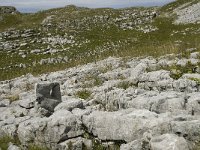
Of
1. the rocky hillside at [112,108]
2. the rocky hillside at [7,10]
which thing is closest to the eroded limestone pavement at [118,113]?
the rocky hillside at [112,108]

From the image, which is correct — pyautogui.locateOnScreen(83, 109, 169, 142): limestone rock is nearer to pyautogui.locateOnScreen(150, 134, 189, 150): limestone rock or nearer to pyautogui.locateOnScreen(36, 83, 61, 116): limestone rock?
pyautogui.locateOnScreen(150, 134, 189, 150): limestone rock

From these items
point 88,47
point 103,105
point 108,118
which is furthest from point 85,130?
point 88,47

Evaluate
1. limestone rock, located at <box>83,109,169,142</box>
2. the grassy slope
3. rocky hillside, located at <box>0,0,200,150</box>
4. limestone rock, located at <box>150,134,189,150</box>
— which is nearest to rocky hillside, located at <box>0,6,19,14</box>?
the grassy slope

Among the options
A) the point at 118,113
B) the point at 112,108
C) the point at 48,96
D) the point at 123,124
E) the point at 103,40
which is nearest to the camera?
the point at 123,124

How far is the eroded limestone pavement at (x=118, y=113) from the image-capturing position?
36.8 feet

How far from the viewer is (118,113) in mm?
13227

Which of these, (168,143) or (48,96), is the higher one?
(168,143)

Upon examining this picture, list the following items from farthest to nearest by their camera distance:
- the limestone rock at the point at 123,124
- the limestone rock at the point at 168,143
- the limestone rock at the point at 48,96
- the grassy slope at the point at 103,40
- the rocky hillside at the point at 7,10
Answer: the rocky hillside at the point at 7,10 → the grassy slope at the point at 103,40 → the limestone rock at the point at 48,96 → the limestone rock at the point at 123,124 → the limestone rock at the point at 168,143

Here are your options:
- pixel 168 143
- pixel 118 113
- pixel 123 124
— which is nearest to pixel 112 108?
pixel 118 113

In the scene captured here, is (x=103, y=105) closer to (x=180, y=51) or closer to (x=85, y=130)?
(x=85, y=130)

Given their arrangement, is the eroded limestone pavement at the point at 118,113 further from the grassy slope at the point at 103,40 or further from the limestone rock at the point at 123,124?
the grassy slope at the point at 103,40

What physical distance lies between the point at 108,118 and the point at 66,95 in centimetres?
630

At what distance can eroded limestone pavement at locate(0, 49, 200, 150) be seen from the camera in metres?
11.2

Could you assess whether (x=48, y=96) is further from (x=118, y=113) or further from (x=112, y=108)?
(x=118, y=113)
